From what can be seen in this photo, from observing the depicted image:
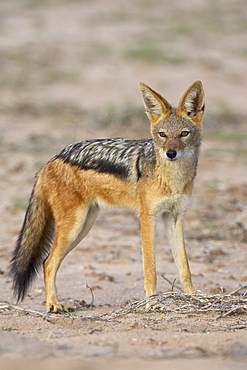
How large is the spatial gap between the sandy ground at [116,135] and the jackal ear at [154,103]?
1.62 m

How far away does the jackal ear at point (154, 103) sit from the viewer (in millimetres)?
5562

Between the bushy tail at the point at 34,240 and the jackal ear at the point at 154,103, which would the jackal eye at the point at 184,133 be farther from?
the bushy tail at the point at 34,240

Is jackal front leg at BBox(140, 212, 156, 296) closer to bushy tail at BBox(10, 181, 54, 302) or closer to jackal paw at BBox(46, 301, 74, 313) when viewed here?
jackal paw at BBox(46, 301, 74, 313)

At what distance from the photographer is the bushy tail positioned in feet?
18.7

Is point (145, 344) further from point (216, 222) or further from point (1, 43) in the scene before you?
point (1, 43)

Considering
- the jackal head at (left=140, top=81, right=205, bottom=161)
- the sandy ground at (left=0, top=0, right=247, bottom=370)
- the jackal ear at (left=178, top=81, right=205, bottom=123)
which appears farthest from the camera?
the jackal ear at (left=178, top=81, right=205, bottom=123)

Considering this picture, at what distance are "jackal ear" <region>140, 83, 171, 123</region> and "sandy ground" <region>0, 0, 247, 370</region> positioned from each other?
1.62m

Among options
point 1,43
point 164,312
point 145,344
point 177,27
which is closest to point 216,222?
point 164,312

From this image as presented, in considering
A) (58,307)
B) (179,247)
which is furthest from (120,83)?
(58,307)

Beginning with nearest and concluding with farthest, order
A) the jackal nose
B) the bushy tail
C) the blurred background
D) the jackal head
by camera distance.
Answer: the jackal nose → the jackal head → the bushy tail → the blurred background

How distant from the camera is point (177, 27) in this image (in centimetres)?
1884

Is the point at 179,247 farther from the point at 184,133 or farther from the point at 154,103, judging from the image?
the point at 154,103

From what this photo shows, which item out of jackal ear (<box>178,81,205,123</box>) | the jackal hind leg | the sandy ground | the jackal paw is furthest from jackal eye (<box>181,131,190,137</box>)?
the jackal paw

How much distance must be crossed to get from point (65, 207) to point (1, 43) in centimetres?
1186
